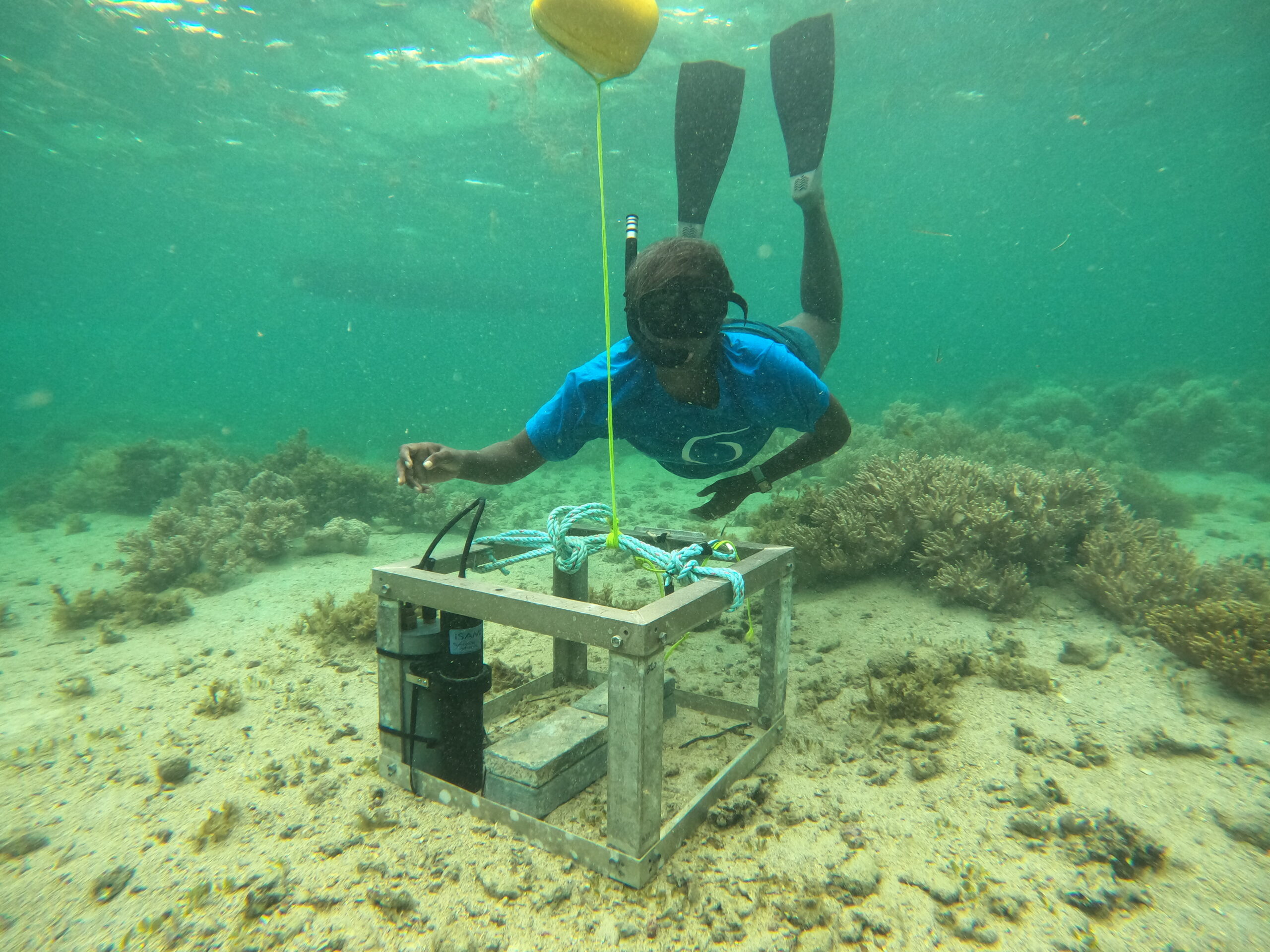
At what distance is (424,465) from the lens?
9.04ft

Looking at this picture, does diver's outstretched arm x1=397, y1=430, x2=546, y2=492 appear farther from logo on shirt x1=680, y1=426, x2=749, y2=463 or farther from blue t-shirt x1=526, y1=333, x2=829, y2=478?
logo on shirt x1=680, y1=426, x2=749, y2=463

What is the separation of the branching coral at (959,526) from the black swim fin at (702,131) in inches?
122

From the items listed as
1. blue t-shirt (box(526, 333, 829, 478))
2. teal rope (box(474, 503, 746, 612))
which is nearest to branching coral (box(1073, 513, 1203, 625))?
blue t-shirt (box(526, 333, 829, 478))

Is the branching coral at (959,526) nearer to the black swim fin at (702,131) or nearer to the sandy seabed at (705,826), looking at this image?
the sandy seabed at (705,826)

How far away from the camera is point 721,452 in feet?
13.0

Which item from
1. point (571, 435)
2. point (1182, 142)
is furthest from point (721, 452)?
point (1182, 142)

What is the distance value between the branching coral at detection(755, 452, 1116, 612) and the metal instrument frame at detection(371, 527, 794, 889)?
7.67ft

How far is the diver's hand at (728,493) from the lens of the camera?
387 centimetres

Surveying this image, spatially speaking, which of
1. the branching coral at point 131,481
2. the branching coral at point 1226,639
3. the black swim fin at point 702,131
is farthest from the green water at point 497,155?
the branching coral at point 1226,639

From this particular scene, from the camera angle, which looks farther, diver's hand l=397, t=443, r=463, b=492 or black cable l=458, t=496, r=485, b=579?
diver's hand l=397, t=443, r=463, b=492

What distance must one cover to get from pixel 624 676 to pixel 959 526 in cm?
397

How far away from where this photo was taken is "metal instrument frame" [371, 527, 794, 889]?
1964mm

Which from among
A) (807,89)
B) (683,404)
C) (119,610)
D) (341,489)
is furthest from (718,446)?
(341,489)

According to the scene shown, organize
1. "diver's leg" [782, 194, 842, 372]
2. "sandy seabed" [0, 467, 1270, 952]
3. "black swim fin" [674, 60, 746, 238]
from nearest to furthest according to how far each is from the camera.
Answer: "sandy seabed" [0, 467, 1270, 952] → "diver's leg" [782, 194, 842, 372] → "black swim fin" [674, 60, 746, 238]
